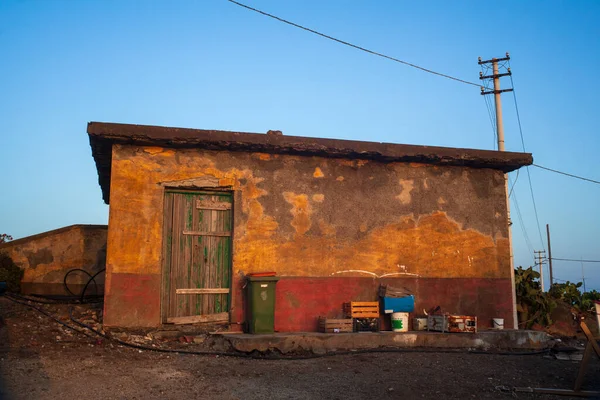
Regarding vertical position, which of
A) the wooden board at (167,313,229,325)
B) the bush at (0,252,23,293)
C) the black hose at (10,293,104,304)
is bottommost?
the wooden board at (167,313,229,325)

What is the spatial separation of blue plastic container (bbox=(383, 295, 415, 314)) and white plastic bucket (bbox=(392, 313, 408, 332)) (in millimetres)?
151

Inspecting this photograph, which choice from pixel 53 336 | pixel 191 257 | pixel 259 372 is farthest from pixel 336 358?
pixel 53 336

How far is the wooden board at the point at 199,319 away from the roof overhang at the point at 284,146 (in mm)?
2998

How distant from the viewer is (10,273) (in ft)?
42.8

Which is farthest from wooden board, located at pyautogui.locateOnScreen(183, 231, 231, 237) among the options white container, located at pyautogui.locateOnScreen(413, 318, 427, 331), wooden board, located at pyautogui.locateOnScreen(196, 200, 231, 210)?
white container, located at pyautogui.locateOnScreen(413, 318, 427, 331)

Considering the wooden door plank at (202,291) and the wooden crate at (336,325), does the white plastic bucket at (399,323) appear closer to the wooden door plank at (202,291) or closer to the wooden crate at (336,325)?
the wooden crate at (336,325)

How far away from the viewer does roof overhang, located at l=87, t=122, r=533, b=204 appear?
9.73m

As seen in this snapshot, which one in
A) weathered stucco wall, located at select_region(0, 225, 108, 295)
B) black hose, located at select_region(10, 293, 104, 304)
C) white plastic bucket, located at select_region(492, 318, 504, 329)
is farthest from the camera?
weathered stucco wall, located at select_region(0, 225, 108, 295)

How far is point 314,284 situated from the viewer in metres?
10.6

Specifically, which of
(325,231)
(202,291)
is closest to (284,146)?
(325,231)

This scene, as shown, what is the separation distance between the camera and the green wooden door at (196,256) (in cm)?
998

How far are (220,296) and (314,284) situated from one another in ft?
5.74

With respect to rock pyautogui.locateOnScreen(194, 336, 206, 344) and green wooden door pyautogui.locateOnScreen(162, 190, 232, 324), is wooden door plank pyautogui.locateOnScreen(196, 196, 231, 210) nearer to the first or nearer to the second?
green wooden door pyautogui.locateOnScreen(162, 190, 232, 324)

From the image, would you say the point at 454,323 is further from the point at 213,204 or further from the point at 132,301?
the point at 132,301
